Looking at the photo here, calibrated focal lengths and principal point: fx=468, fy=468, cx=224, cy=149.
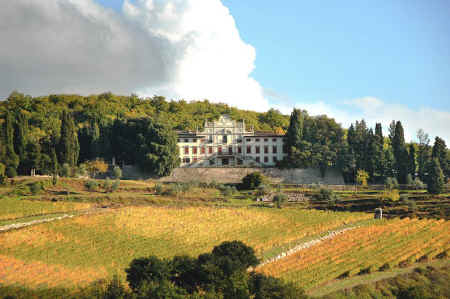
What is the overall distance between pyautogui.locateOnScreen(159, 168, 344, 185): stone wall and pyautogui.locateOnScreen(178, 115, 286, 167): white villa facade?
6.37 metres

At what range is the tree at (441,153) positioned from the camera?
237ft

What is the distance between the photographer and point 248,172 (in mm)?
76250

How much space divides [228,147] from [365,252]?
51429mm

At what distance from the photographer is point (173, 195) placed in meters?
61.1

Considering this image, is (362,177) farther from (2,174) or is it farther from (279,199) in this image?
(2,174)

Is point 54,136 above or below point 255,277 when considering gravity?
above

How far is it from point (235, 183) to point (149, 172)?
45.9 ft

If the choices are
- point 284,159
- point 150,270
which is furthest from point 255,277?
point 284,159

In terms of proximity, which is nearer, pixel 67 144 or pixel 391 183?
pixel 391 183

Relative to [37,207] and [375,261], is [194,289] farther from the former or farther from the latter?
[37,207]

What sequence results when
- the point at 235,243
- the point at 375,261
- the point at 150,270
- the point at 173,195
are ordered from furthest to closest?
1. the point at 173,195
2. the point at 375,261
3. the point at 235,243
4. the point at 150,270

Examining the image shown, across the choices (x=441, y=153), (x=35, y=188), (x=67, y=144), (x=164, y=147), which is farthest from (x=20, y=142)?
(x=441, y=153)

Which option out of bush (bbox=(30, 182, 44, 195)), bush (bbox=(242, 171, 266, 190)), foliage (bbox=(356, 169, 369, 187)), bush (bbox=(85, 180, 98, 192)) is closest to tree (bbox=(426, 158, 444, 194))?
foliage (bbox=(356, 169, 369, 187))

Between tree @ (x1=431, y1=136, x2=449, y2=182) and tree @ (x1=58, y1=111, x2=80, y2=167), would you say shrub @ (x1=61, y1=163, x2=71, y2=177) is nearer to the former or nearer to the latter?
tree @ (x1=58, y1=111, x2=80, y2=167)
